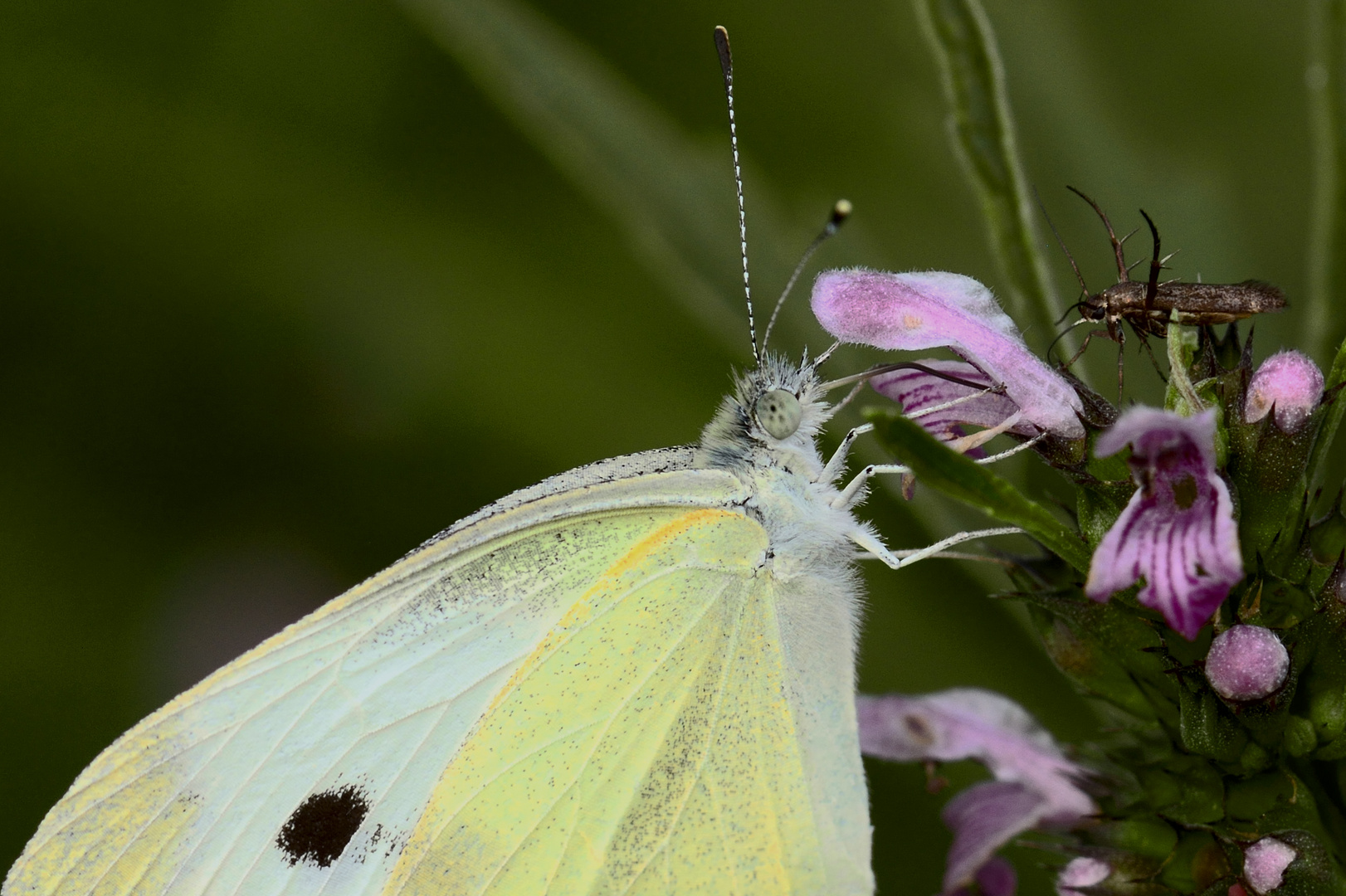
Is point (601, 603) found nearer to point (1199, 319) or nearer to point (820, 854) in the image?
point (820, 854)

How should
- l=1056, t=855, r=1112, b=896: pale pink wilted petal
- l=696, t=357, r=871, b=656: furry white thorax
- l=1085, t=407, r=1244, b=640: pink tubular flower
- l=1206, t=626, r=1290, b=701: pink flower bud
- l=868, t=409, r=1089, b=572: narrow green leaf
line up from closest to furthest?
l=868, t=409, r=1089, b=572: narrow green leaf, l=1085, t=407, r=1244, b=640: pink tubular flower, l=1206, t=626, r=1290, b=701: pink flower bud, l=1056, t=855, r=1112, b=896: pale pink wilted petal, l=696, t=357, r=871, b=656: furry white thorax

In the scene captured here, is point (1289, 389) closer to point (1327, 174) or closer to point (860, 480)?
point (1327, 174)

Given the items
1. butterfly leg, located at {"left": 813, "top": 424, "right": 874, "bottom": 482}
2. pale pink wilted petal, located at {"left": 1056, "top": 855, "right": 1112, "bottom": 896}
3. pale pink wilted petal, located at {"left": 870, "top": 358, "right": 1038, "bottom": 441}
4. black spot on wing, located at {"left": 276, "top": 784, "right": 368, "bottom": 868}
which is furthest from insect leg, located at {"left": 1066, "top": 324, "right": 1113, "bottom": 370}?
black spot on wing, located at {"left": 276, "top": 784, "right": 368, "bottom": 868}

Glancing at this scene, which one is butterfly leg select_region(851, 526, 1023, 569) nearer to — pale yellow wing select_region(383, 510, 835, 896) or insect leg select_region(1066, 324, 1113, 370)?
pale yellow wing select_region(383, 510, 835, 896)

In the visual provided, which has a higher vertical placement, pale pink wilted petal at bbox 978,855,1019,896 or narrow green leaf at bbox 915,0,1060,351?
narrow green leaf at bbox 915,0,1060,351

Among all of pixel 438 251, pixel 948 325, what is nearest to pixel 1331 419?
pixel 948 325
